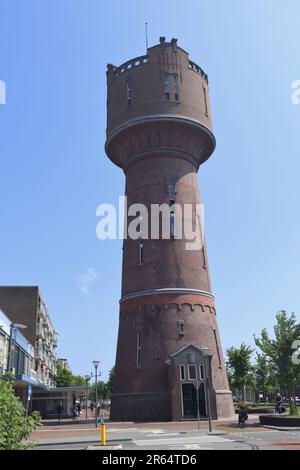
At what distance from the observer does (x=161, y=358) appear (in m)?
32.6

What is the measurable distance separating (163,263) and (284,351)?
10.6m

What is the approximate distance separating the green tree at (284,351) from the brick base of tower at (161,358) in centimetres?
484

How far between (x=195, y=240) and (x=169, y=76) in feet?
43.5

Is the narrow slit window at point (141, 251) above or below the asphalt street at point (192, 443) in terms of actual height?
above

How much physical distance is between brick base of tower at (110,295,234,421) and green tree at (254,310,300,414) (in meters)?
4.84

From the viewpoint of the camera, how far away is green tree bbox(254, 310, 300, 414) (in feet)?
94.6

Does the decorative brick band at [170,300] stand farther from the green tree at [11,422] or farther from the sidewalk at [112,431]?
the green tree at [11,422]

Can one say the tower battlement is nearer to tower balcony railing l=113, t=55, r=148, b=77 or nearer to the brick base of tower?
tower balcony railing l=113, t=55, r=148, b=77

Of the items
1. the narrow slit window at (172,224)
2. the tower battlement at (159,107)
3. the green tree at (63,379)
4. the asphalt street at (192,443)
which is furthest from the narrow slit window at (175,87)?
the green tree at (63,379)

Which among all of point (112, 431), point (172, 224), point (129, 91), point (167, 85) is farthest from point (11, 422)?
point (129, 91)

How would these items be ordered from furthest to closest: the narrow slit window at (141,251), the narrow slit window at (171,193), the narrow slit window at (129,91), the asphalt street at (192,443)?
the narrow slit window at (129,91) < the narrow slit window at (171,193) < the narrow slit window at (141,251) < the asphalt street at (192,443)

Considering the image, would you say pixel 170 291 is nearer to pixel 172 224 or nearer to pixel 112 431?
pixel 172 224

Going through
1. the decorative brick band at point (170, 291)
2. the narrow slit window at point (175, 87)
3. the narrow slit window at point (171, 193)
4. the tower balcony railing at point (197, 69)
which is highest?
the tower balcony railing at point (197, 69)

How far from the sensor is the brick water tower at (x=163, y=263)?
32.1m
